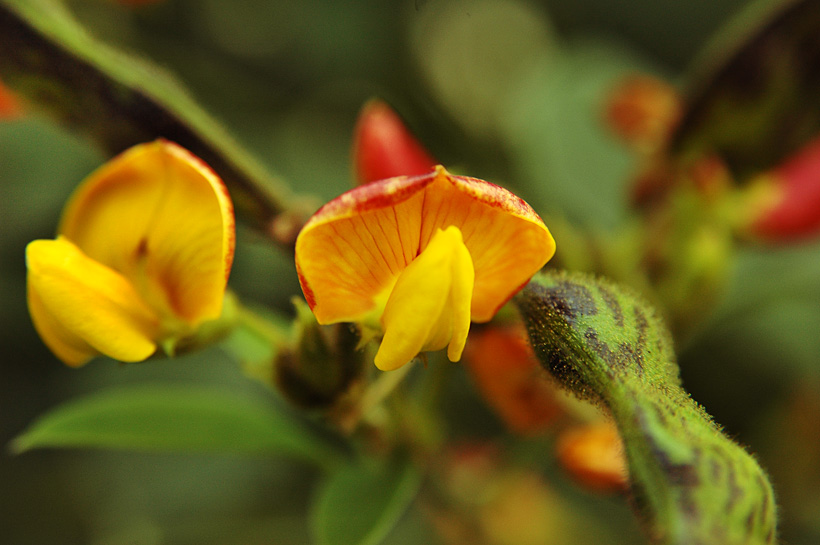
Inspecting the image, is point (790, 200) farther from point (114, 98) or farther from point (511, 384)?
point (114, 98)

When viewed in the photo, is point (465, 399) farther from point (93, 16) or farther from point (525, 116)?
point (93, 16)

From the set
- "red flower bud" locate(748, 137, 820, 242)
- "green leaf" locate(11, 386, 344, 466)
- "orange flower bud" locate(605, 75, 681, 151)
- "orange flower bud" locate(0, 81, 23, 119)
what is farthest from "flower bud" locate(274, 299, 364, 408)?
"orange flower bud" locate(605, 75, 681, 151)

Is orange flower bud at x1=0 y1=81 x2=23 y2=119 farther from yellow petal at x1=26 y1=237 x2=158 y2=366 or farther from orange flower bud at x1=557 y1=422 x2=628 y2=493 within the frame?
orange flower bud at x1=557 y1=422 x2=628 y2=493

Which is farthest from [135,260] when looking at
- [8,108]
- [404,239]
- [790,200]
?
[790,200]

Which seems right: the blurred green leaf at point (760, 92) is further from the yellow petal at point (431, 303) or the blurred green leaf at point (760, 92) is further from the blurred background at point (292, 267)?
the yellow petal at point (431, 303)

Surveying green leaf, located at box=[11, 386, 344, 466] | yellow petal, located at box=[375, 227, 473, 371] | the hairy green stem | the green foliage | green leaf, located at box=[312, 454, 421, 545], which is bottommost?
green leaf, located at box=[11, 386, 344, 466]

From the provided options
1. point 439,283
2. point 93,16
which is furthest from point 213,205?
point 93,16
